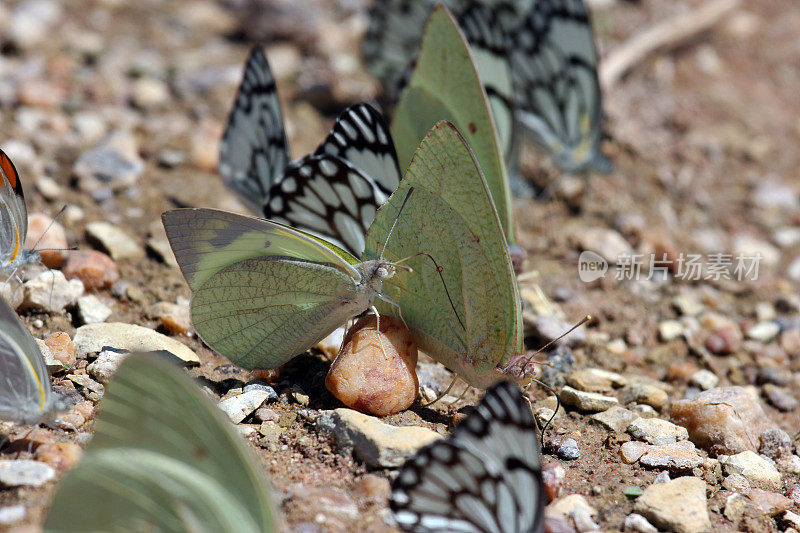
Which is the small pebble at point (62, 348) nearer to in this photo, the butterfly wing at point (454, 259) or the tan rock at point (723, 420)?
the butterfly wing at point (454, 259)

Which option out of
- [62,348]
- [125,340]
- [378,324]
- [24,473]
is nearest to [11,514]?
[24,473]

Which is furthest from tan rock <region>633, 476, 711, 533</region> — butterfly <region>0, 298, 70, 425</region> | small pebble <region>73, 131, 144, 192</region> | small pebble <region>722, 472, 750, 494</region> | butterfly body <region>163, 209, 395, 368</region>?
small pebble <region>73, 131, 144, 192</region>

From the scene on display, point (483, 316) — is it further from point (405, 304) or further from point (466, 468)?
point (466, 468)

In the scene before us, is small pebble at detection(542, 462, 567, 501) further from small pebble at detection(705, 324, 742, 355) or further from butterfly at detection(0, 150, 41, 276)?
butterfly at detection(0, 150, 41, 276)

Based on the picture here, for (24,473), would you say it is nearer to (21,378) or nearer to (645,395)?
(21,378)

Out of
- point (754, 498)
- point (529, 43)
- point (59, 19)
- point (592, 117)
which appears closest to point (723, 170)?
point (592, 117)

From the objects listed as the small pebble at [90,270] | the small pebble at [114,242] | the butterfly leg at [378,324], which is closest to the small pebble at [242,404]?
the butterfly leg at [378,324]
